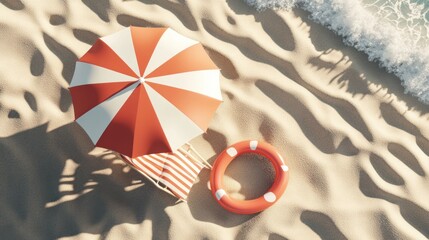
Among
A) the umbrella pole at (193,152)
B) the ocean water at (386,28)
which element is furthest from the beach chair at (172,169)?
the ocean water at (386,28)

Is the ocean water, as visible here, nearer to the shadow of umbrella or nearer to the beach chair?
the beach chair

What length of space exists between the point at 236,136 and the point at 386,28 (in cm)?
201

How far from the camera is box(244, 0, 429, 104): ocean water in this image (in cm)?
480

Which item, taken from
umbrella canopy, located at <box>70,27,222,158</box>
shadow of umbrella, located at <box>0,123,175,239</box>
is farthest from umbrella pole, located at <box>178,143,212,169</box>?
umbrella canopy, located at <box>70,27,222,158</box>

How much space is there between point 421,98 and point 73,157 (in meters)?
3.59

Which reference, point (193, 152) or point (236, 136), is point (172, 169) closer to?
point (193, 152)

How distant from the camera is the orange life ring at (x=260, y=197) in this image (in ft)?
14.2

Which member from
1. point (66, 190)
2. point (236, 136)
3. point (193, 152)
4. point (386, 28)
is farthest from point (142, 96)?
point (386, 28)

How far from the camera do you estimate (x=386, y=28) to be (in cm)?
493

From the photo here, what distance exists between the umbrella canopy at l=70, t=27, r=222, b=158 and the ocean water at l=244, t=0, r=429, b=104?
61.9 inches

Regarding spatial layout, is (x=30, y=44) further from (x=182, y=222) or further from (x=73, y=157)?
(x=182, y=222)

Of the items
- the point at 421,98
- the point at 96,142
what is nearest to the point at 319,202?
the point at 421,98

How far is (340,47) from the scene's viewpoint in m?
4.86

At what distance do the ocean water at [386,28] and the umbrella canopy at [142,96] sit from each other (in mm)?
1572
